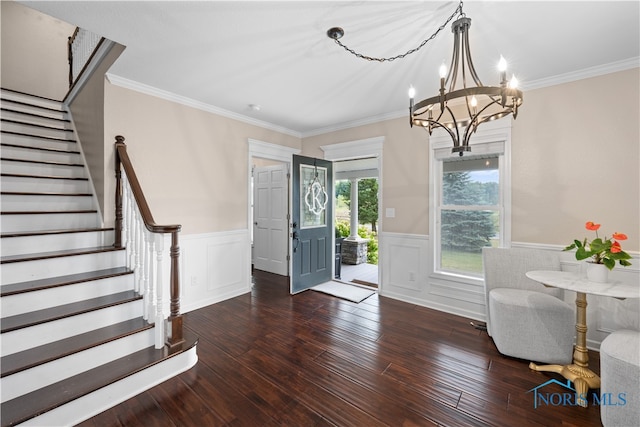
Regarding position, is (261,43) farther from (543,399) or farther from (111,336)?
(543,399)

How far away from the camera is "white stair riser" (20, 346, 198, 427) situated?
5.34 feet

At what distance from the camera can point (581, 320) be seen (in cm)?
212

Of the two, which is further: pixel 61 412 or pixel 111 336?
pixel 111 336

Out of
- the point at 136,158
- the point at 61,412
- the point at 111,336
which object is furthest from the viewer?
the point at 136,158

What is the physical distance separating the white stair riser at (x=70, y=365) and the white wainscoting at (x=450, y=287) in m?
2.98

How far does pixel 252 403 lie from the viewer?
6.20ft

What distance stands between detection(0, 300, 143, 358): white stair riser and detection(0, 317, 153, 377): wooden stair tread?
3 cm

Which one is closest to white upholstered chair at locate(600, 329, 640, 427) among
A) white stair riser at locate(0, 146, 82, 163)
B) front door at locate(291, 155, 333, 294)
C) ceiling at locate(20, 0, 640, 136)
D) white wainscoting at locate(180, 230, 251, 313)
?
ceiling at locate(20, 0, 640, 136)

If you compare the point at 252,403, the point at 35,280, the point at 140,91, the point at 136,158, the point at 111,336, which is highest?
the point at 140,91

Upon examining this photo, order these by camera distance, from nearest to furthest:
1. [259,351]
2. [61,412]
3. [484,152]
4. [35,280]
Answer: [61,412] → [35,280] → [259,351] → [484,152]

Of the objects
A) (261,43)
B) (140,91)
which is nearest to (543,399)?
(261,43)

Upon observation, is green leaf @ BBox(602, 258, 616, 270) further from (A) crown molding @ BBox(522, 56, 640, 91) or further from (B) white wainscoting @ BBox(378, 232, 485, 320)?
(A) crown molding @ BBox(522, 56, 640, 91)

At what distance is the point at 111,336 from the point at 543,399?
10.2 ft

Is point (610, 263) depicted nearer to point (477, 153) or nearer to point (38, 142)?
point (477, 153)
